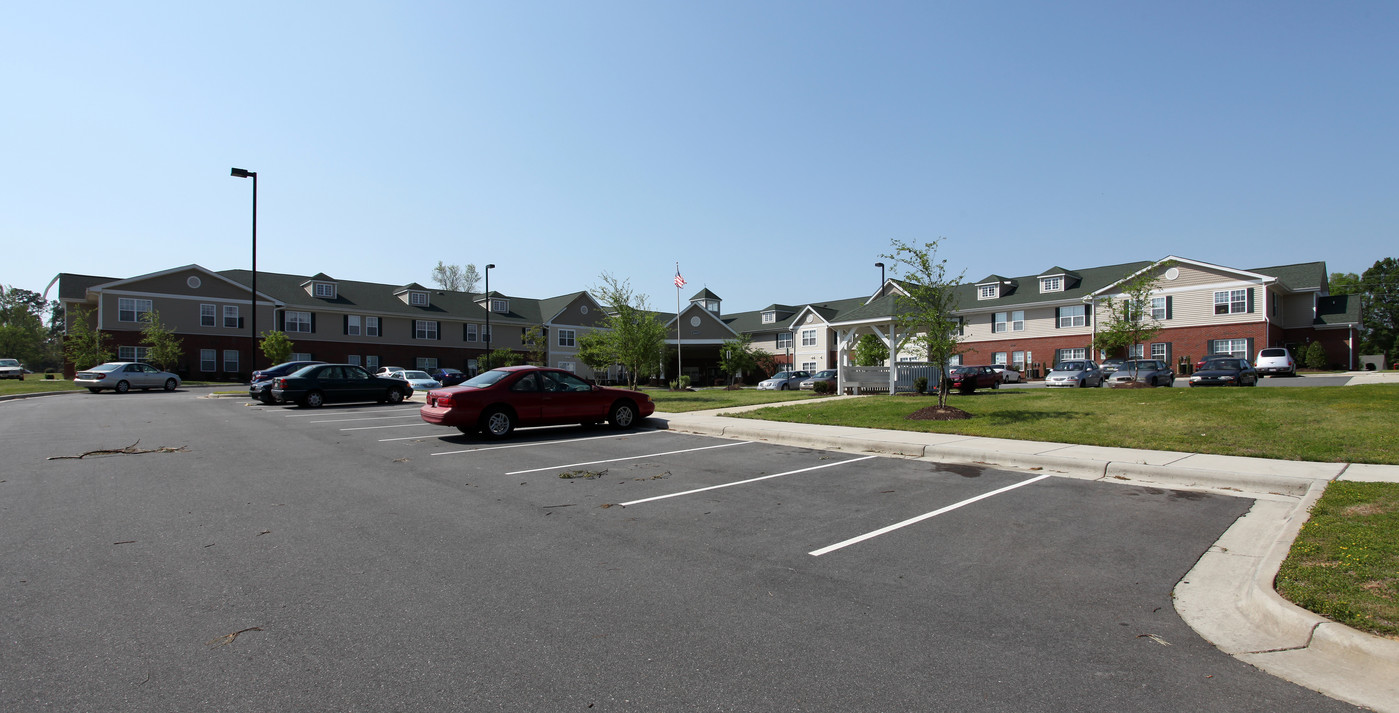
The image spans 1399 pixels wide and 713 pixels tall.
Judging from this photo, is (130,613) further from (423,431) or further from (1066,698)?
(423,431)

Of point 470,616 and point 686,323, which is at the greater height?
point 686,323

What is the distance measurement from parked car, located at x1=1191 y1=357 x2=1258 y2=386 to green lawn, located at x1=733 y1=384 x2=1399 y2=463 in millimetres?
8981

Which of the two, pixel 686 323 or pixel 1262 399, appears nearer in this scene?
pixel 1262 399

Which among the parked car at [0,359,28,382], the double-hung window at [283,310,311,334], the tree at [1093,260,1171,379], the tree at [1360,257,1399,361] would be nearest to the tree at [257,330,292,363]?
the double-hung window at [283,310,311,334]

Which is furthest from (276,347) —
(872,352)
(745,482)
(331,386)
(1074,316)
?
(1074,316)

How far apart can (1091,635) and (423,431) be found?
45.6 ft

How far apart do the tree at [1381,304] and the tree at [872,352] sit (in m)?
70.5

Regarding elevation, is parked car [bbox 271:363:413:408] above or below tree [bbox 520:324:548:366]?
below

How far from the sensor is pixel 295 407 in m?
22.8

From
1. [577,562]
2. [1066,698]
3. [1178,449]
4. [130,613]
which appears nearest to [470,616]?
[577,562]

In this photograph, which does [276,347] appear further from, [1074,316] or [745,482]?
[1074,316]

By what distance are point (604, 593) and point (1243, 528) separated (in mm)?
6199

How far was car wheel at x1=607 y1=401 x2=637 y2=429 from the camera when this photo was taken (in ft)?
50.6

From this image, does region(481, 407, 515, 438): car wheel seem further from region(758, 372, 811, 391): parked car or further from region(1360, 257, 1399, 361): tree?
region(1360, 257, 1399, 361): tree
